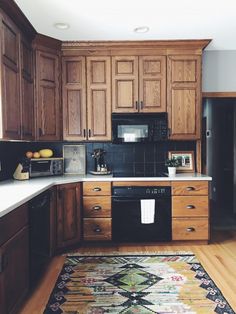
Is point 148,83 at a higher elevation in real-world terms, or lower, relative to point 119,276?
higher

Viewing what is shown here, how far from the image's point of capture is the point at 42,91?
3441 mm

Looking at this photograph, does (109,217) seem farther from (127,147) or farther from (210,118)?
(210,118)

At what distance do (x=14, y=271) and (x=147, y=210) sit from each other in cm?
175

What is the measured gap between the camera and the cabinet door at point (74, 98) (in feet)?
11.9

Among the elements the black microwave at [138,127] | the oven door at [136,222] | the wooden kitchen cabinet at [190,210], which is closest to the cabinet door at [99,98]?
the black microwave at [138,127]

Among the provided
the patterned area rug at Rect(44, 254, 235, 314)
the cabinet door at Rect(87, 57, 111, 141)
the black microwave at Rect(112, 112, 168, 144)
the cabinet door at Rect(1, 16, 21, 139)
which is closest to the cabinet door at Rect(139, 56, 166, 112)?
the black microwave at Rect(112, 112, 168, 144)

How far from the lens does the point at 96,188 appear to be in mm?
3414

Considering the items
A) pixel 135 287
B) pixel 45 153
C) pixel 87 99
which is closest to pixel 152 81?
pixel 87 99

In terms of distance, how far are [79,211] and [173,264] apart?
115 cm

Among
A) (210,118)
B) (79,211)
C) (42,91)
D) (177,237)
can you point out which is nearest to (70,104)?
(42,91)

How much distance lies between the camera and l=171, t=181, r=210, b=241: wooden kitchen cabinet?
11.3 ft

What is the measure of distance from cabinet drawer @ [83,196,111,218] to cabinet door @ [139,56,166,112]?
1.17 meters

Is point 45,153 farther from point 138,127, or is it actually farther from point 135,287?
point 135,287

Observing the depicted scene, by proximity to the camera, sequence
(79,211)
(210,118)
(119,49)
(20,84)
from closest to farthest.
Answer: (20,84), (79,211), (119,49), (210,118)
